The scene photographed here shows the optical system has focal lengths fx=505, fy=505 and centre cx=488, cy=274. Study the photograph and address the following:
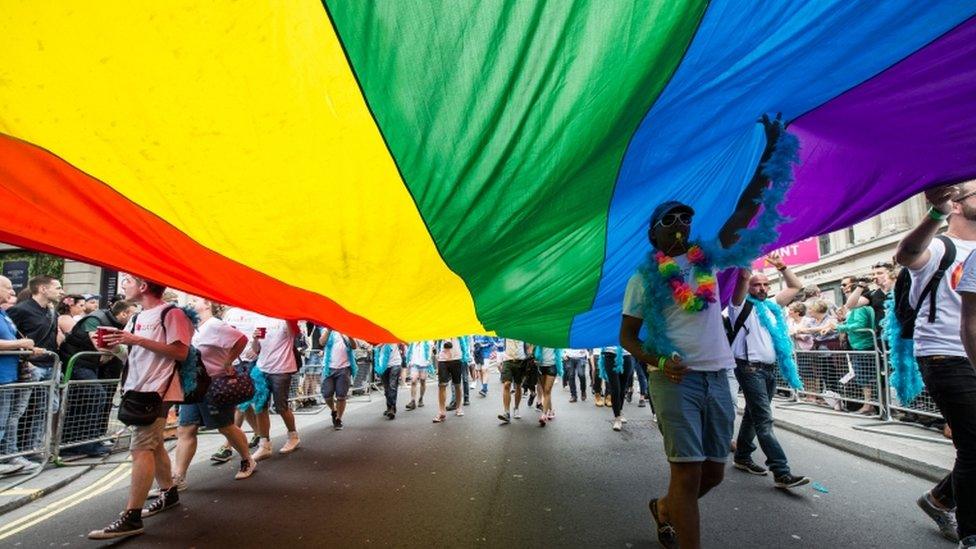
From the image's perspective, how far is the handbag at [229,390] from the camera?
16.1 ft

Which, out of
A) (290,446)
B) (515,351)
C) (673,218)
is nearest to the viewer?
(673,218)

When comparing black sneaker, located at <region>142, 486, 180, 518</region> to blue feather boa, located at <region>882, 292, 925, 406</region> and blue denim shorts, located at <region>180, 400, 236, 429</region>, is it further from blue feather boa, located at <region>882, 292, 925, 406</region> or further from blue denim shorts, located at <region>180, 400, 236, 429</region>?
blue feather boa, located at <region>882, 292, 925, 406</region>

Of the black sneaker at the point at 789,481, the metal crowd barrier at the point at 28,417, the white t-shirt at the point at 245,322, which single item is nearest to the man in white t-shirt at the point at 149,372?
the metal crowd barrier at the point at 28,417

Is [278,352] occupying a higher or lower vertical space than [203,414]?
higher

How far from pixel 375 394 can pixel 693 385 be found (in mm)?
14786

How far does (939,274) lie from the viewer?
2.95 meters

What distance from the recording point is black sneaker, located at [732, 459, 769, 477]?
5084 mm

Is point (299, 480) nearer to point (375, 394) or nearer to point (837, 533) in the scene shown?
point (837, 533)

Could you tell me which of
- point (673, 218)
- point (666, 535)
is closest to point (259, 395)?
point (666, 535)

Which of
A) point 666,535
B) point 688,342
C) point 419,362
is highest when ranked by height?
point 688,342

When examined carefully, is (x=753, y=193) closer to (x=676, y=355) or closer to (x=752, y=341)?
(x=676, y=355)

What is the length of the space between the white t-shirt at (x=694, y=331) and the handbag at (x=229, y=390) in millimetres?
4063

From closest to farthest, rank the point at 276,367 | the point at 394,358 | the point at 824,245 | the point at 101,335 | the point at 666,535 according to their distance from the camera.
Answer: the point at 666,535
the point at 101,335
the point at 276,367
the point at 394,358
the point at 824,245

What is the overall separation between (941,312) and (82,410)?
8493 mm
